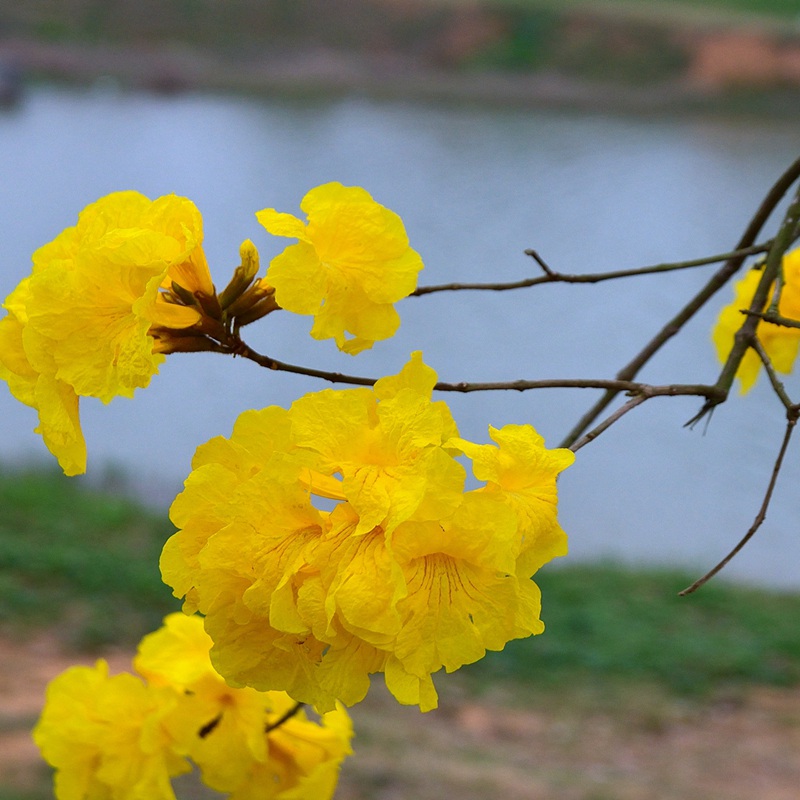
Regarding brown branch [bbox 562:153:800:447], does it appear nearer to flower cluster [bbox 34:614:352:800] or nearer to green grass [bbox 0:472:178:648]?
flower cluster [bbox 34:614:352:800]

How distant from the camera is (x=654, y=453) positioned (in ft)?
11.2

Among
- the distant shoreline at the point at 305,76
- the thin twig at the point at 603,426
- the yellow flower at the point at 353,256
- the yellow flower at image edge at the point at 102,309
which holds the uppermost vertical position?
the distant shoreline at the point at 305,76

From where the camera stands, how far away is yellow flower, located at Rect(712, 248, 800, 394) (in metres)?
0.53

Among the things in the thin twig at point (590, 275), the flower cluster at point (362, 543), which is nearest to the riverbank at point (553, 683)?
the thin twig at point (590, 275)

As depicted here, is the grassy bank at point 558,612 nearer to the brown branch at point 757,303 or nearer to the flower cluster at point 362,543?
the brown branch at point 757,303

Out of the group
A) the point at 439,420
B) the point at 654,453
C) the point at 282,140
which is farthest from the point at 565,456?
the point at 282,140

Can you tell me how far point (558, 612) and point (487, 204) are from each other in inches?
85.7

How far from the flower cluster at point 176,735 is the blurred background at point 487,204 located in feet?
3.49

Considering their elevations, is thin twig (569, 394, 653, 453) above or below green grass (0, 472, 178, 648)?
below

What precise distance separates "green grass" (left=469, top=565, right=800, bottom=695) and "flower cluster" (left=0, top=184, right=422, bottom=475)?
6.48ft

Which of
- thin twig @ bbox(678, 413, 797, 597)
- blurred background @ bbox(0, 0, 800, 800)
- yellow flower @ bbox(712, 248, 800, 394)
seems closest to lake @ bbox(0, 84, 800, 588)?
blurred background @ bbox(0, 0, 800, 800)

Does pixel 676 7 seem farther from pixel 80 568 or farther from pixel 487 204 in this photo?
pixel 80 568

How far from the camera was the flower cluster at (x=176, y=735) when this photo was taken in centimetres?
46

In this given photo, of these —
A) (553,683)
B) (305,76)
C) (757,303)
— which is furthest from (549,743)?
(305,76)
